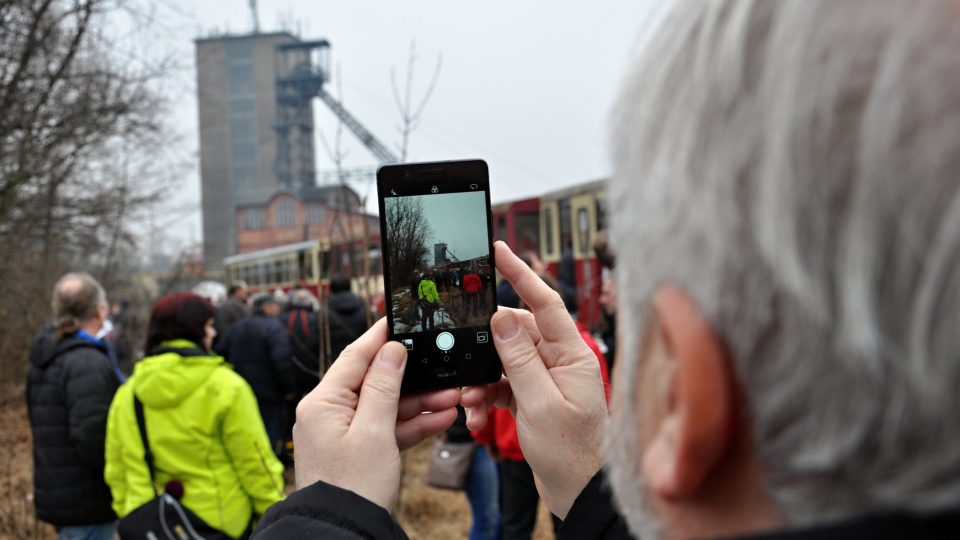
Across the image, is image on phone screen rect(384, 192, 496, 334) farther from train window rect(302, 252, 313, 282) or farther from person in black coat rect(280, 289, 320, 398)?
train window rect(302, 252, 313, 282)

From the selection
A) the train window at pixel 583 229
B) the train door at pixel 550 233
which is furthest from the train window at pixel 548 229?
the train window at pixel 583 229

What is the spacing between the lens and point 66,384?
12.0ft

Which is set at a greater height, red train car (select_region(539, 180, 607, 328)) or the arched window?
the arched window

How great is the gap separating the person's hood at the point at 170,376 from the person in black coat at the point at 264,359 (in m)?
2.83

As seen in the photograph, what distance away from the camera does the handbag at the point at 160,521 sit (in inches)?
121

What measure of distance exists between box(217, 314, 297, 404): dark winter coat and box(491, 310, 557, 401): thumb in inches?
204

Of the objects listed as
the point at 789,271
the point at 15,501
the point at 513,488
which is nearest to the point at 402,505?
the point at 513,488

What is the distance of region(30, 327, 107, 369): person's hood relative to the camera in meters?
3.72

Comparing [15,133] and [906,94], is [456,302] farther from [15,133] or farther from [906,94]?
[15,133]

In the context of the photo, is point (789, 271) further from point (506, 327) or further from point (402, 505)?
point (402, 505)

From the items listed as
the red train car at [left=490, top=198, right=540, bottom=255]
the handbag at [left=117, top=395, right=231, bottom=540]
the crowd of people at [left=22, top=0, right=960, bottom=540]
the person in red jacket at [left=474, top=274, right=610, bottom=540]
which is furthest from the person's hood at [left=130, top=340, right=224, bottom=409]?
the red train car at [left=490, top=198, right=540, bottom=255]

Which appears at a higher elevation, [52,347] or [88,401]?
[52,347]

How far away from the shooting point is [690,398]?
59cm

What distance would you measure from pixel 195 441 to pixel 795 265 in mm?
3197
